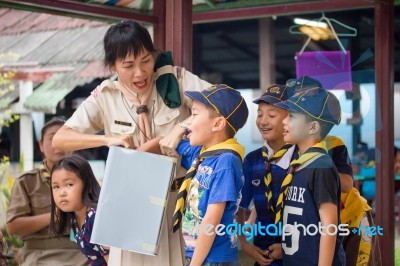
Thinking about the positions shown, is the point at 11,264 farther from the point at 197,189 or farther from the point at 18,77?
the point at 197,189

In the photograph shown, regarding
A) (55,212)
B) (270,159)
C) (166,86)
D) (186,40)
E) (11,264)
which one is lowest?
(11,264)

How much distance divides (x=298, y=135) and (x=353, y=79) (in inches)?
27.3

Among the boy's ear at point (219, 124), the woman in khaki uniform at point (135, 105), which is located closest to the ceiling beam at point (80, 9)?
the woman in khaki uniform at point (135, 105)

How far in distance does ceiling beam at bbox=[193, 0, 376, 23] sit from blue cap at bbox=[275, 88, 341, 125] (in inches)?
33.6

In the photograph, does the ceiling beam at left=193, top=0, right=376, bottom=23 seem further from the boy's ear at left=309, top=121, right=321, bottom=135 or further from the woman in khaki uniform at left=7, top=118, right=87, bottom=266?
the woman in khaki uniform at left=7, top=118, right=87, bottom=266

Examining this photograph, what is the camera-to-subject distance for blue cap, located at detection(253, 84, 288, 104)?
3121 mm

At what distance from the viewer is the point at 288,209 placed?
9.69 feet

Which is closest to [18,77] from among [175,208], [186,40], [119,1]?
[119,1]

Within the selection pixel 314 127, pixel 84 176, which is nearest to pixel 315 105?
pixel 314 127

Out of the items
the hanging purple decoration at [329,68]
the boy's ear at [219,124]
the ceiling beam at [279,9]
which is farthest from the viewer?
the ceiling beam at [279,9]

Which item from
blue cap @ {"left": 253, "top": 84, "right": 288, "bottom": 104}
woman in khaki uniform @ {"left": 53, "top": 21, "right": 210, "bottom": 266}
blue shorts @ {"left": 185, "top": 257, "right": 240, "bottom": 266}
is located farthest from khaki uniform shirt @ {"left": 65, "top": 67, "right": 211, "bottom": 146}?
blue shorts @ {"left": 185, "top": 257, "right": 240, "bottom": 266}

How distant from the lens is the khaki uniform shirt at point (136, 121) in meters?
2.98

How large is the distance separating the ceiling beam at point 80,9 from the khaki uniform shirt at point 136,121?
0.71 metres

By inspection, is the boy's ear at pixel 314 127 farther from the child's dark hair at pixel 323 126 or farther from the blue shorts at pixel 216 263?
the blue shorts at pixel 216 263
